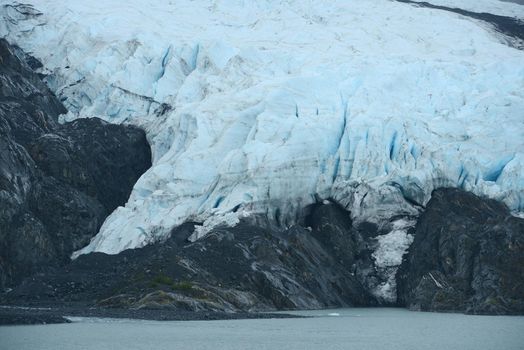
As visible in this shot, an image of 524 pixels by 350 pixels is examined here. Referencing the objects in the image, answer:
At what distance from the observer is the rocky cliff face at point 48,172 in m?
54.8

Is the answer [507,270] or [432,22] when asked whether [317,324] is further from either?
[432,22]

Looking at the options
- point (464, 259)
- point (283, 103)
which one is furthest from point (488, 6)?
point (464, 259)

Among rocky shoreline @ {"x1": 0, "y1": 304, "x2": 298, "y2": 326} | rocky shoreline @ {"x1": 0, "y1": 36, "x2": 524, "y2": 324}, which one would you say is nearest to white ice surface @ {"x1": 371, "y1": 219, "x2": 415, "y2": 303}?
rocky shoreline @ {"x1": 0, "y1": 36, "x2": 524, "y2": 324}

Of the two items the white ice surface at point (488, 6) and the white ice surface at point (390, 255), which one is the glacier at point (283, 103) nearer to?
the white ice surface at point (390, 255)

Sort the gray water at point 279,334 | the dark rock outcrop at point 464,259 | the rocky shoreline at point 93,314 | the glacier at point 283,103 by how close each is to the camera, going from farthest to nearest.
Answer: the glacier at point 283,103, the dark rock outcrop at point 464,259, the rocky shoreline at point 93,314, the gray water at point 279,334

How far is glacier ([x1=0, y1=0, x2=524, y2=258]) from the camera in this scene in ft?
190

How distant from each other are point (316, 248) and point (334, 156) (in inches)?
253

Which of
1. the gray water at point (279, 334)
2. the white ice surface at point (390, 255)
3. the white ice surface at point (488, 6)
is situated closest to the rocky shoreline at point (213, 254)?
the white ice surface at point (390, 255)

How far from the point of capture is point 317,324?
42.3 metres

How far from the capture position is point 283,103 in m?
62.0

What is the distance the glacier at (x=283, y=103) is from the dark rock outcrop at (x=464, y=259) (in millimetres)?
1816

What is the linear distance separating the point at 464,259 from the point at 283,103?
662 inches

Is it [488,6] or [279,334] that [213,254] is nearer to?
[279,334]

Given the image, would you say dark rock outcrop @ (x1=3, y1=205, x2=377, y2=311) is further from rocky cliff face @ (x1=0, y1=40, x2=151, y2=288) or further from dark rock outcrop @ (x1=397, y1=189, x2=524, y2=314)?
dark rock outcrop @ (x1=397, y1=189, x2=524, y2=314)
